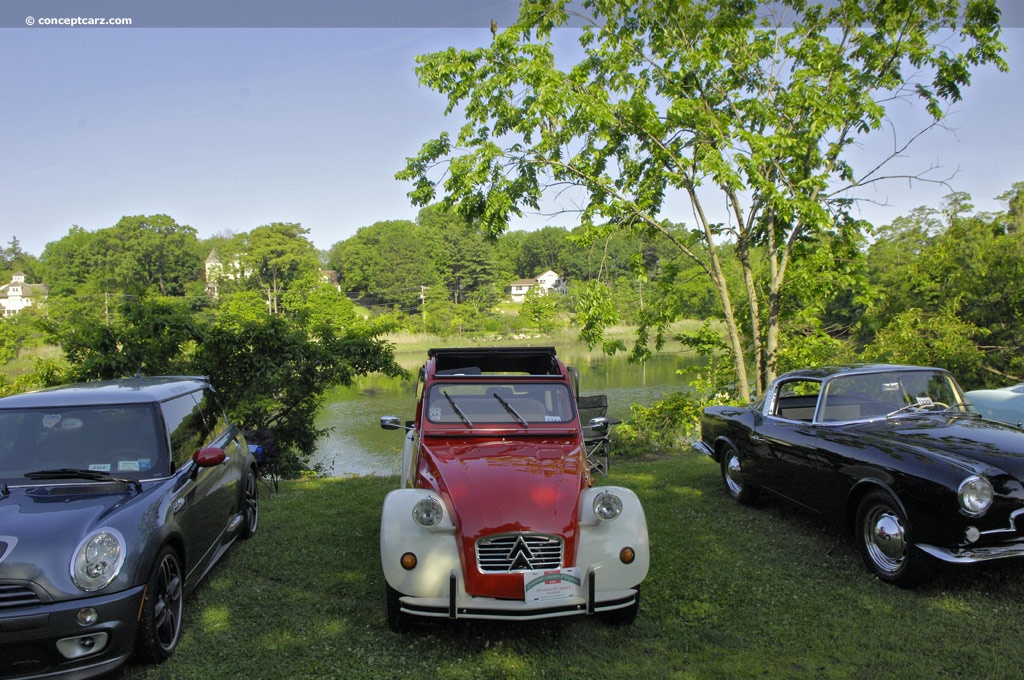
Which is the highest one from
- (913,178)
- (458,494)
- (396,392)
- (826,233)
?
(913,178)

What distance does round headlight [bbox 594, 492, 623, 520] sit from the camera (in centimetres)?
443

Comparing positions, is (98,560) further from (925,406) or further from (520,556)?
(925,406)

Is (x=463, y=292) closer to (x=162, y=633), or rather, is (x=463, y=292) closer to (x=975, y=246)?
(x=975, y=246)

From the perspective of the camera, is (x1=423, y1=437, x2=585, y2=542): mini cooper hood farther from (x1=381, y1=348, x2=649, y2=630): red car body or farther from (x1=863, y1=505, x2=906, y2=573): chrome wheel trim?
(x1=863, y1=505, x2=906, y2=573): chrome wheel trim

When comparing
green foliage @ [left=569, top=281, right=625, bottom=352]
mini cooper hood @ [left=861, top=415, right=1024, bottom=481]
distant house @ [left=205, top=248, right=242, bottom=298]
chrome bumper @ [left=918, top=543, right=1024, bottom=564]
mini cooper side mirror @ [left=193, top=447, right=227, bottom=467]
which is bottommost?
chrome bumper @ [left=918, top=543, right=1024, bottom=564]

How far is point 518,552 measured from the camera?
13.8ft

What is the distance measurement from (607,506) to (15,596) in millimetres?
3352

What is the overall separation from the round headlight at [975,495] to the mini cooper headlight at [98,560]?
17.1 feet

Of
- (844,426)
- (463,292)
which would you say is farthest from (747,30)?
(463,292)

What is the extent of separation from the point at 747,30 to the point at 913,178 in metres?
4.57

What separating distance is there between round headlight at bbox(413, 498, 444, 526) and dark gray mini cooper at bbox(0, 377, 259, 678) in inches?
61.2

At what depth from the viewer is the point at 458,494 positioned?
4504 millimetres

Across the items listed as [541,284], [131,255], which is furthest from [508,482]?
[541,284]

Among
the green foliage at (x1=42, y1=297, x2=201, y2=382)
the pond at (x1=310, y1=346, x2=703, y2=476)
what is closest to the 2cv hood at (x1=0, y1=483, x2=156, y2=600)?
the pond at (x1=310, y1=346, x2=703, y2=476)
